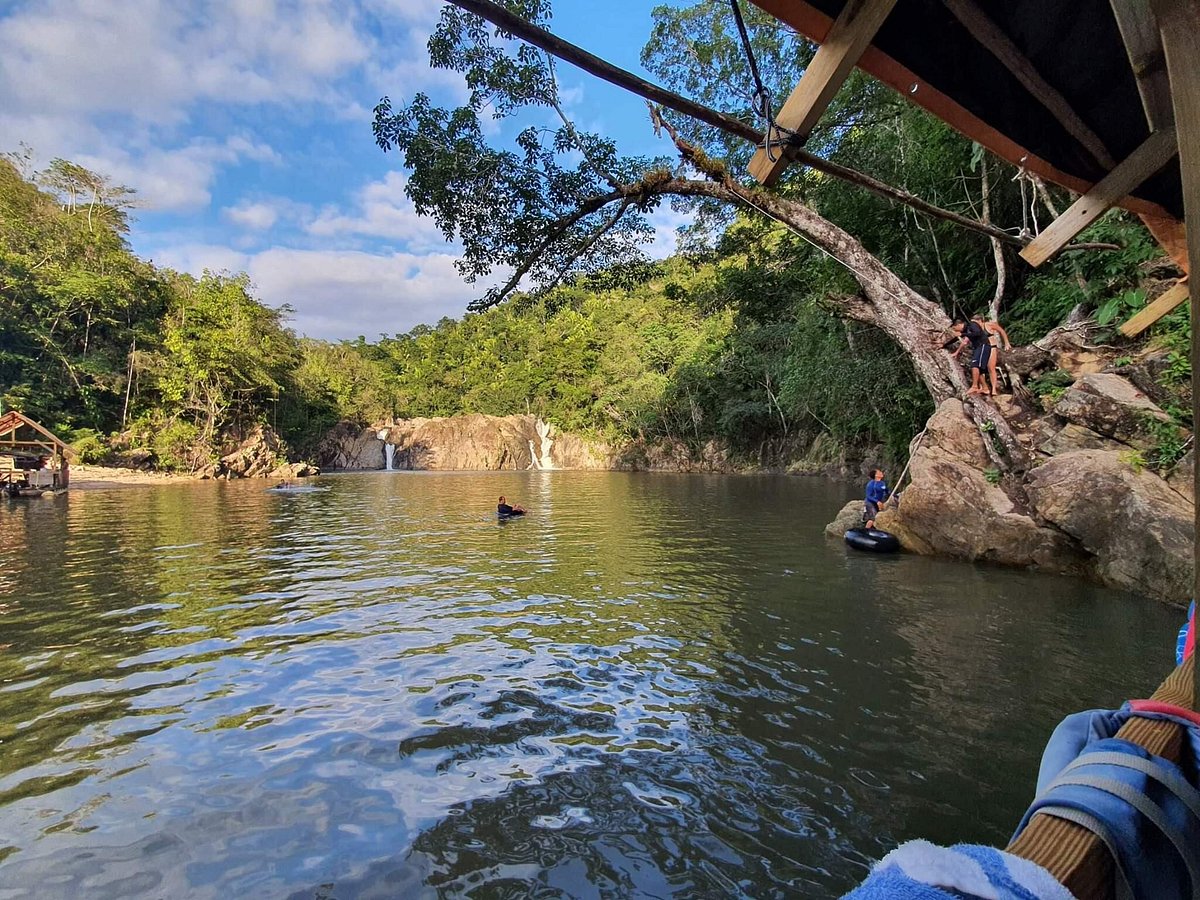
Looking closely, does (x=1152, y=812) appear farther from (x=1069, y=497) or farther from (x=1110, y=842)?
(x=1069, y=497)

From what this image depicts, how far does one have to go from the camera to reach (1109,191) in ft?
10.9

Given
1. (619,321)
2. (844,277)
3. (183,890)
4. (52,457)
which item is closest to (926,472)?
(844,277)

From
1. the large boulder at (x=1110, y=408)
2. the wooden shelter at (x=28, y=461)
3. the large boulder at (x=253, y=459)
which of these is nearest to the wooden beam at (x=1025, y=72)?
the large boulder at (x=1110, y=408)

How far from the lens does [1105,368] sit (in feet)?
32.6

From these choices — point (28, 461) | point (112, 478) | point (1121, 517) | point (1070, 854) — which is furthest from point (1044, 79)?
point (112, 478)

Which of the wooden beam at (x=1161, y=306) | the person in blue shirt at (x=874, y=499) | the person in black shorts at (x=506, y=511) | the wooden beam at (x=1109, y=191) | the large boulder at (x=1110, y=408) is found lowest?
the person in black shorts at (x=506, y=511)

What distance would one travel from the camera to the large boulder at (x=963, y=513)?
9219mm

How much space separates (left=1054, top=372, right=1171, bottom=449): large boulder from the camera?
851 cm

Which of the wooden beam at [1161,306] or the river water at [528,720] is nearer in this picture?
the river water at [528,720]

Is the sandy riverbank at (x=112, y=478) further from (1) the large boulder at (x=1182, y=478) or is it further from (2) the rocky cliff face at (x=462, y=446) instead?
(1) the large boulder at (x=1182, y=478)

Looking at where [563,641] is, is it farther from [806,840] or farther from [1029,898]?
[1029,898]

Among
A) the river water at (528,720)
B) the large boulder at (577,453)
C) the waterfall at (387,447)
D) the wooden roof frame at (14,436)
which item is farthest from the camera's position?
the waterfall at (387,447)

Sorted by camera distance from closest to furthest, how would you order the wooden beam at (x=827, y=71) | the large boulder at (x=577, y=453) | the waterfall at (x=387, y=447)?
the wooden beam at (x=827, y=71) < the large boulder at (x=577, y=453) < the waterfall at (x=387, y=447)

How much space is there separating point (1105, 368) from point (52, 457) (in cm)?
3622
